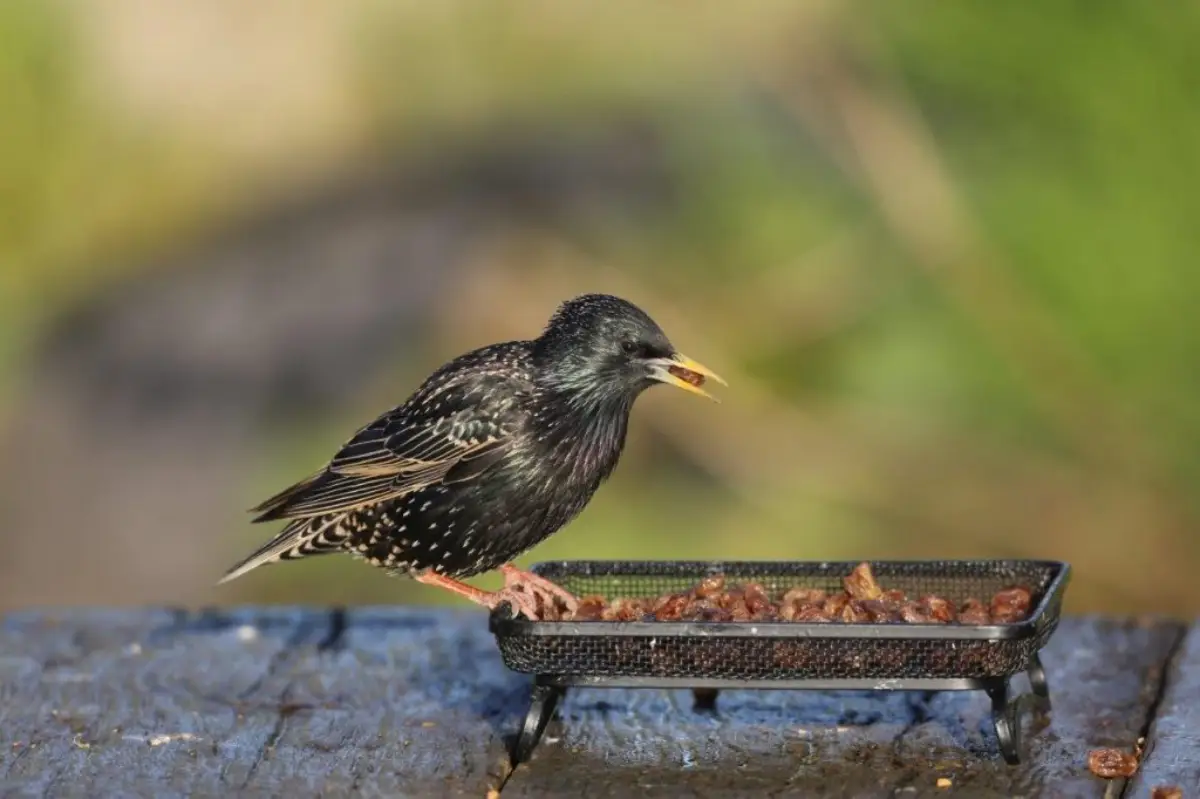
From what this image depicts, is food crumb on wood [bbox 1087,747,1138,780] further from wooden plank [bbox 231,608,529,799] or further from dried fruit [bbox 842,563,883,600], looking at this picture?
wooden plank [bbox 231,608,529,799]

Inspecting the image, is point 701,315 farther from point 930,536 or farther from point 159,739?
point 159,739

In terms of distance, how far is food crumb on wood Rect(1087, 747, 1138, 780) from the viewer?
312 centimetres

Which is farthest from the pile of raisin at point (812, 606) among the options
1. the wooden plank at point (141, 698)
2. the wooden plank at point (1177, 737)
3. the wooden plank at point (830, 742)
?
the wooden plank at point (141, 698)

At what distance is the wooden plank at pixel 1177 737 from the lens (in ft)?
10.1

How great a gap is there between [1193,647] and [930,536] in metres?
1.64

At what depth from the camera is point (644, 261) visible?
6273 millimetres

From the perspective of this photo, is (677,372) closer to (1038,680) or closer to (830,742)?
(830,742)

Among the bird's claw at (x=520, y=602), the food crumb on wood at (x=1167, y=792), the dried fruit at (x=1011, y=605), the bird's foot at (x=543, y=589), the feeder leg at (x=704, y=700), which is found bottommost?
the feeder leg at (x=704, y=700)

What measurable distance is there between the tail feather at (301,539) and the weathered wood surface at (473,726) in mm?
242

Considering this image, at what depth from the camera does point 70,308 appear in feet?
22.9

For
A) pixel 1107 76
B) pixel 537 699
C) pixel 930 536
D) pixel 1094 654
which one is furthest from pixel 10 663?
pixel 1107 76

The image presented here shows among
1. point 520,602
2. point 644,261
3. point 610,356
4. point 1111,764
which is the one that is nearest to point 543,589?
point 520,602

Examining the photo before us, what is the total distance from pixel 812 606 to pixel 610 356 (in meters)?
0.70

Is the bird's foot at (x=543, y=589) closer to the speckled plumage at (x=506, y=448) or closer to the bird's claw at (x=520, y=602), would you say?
the bird's claw at (x=520, y=602)
